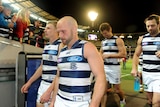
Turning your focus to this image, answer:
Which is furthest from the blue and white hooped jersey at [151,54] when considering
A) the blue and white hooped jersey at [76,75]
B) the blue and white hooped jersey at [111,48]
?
the blue and white hooped jersey at [76,75]

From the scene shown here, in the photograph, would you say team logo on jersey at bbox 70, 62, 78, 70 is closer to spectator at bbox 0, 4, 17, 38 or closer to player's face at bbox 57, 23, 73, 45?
player's face at bbox 57, 23, 73, 45

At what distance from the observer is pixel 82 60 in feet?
8.82

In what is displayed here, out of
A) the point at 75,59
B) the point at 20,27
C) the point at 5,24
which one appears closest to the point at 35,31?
the point at 20,27

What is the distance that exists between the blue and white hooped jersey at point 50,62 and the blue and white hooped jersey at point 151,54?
1.68 metres

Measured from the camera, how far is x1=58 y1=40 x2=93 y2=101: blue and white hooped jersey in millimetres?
2688

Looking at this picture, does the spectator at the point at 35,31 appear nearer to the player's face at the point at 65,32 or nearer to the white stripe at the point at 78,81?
the player's face at the point at 65,32

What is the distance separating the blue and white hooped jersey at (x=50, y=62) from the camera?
154 inches

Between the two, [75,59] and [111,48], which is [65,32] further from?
[111,48]

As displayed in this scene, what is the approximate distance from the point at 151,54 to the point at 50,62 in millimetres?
1837

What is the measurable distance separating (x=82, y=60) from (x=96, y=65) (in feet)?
0.53

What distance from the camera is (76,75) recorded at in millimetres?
2689

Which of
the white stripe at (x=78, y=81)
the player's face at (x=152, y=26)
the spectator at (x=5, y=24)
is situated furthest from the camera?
the spectator at (x=5, y=24)

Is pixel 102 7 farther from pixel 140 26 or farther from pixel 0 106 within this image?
pixel 0 106

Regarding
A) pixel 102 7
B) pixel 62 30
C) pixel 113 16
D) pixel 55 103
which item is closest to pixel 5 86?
→ pixel 55 103
